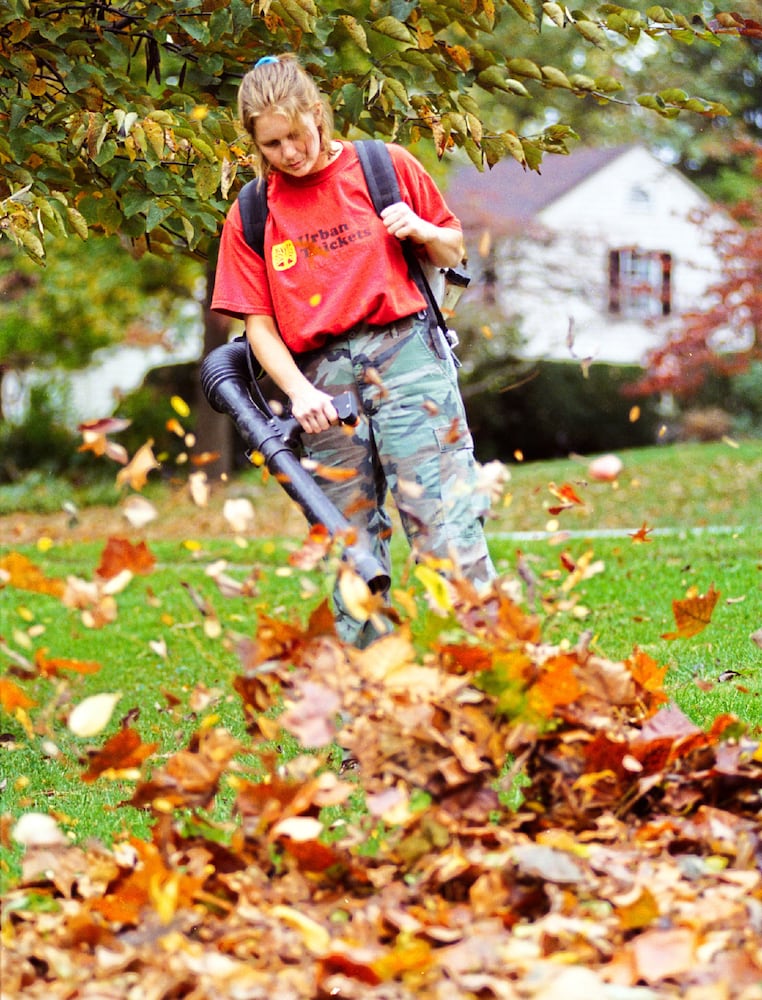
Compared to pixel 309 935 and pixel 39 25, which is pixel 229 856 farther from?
pixel 39 25

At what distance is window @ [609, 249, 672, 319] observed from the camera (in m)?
24.9

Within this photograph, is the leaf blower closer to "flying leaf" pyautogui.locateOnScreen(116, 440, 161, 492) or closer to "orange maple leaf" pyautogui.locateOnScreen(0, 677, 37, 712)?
"flying leaf" pyautogui.locateOnScreen(116, 440, 161, 492)

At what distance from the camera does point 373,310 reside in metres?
3.12

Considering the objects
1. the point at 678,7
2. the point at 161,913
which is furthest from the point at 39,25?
the point at 678,7

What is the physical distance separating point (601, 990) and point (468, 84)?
3130 mm

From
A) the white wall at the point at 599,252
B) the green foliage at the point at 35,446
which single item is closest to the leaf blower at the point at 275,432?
the green foliage at the point at 35,446

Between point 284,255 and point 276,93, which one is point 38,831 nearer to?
point 284,255

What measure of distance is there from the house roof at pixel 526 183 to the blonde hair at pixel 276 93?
19.2 m

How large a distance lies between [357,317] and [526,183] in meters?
24.8

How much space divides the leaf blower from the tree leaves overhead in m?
0.57

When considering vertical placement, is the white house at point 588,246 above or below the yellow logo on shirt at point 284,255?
below

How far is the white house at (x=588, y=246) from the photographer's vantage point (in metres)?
20.9

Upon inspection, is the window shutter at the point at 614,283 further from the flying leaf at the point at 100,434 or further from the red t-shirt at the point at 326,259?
the flying leaf at the point at 100,434

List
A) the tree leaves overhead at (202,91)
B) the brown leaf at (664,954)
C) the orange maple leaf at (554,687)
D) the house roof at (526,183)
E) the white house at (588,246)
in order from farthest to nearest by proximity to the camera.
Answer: the house roof at (526,183), the white house at (588,246), the tree leaves overhead at (202,91), the orange maple leaf at (554,687), the brown leaf at (664,954)
